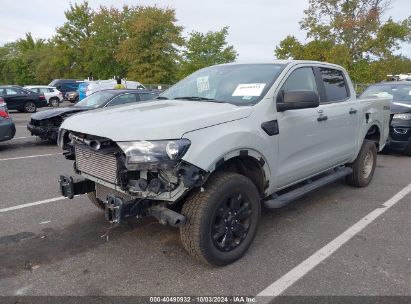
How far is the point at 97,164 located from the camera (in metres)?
3.39

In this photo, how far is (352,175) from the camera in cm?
572

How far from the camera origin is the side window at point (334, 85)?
4867mm

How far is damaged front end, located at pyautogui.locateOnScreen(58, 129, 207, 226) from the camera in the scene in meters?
2.90

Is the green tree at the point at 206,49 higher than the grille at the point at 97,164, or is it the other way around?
the green tree at the point at 206,49

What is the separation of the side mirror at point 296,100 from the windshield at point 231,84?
0.20 m

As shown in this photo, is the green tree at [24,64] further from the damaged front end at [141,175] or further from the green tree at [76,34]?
the damaged front end at [141,175]

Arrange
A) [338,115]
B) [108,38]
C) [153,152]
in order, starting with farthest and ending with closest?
1. [108,38]
2. [338,115]
3. [153,152]

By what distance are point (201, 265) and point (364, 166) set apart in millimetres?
3497

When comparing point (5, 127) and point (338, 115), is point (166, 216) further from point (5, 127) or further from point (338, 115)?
point (5, 127)

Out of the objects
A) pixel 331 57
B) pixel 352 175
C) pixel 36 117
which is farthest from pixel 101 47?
pixel 352 175

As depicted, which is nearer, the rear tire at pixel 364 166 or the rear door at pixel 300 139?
the rear door at pixel 300 139

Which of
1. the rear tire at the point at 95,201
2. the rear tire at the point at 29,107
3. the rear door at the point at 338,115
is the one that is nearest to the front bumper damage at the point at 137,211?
the rear tire at the point at 95,201

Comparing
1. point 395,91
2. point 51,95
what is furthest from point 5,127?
point 51,95

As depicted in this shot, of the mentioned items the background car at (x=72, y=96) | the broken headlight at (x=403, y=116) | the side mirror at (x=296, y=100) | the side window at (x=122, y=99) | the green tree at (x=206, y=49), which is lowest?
the broken headlight at (x=403, y=116)
